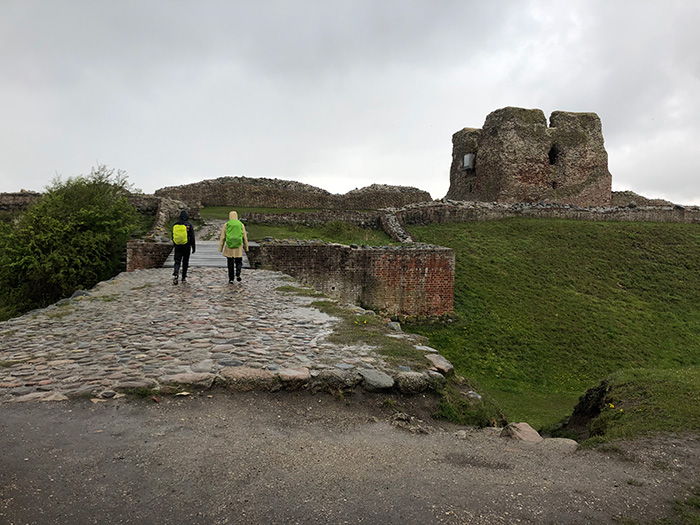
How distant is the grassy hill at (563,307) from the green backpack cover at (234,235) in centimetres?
583

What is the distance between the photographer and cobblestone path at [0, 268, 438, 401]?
4.14 m

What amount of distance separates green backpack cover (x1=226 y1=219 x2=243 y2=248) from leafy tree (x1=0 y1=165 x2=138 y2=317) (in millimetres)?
6502

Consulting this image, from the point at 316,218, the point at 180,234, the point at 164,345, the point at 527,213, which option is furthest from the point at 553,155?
the point at 164,345

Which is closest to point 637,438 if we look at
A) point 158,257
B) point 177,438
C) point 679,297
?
point 177,438

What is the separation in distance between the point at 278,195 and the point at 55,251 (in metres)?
16.6

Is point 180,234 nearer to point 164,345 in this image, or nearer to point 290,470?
point 164,345

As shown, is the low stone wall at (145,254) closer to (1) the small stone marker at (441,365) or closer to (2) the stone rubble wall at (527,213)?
(1) the small stone marker at (441,365)

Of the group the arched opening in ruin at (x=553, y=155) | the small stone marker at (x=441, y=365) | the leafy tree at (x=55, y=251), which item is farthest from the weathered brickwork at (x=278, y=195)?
the small stone marker at (x=441, y=365)

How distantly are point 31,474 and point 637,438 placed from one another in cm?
440

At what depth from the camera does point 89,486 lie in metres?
2.51

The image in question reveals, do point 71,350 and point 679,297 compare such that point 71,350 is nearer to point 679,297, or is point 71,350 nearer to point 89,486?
point 89,486

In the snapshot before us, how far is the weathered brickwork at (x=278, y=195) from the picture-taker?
28.1 metres

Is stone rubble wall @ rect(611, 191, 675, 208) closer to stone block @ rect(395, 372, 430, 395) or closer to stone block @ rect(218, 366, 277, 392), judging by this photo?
stone block @ rect(395, 372, 430, 395)

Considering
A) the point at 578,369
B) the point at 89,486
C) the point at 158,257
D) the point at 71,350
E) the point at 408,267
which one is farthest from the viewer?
the point at 408,267
